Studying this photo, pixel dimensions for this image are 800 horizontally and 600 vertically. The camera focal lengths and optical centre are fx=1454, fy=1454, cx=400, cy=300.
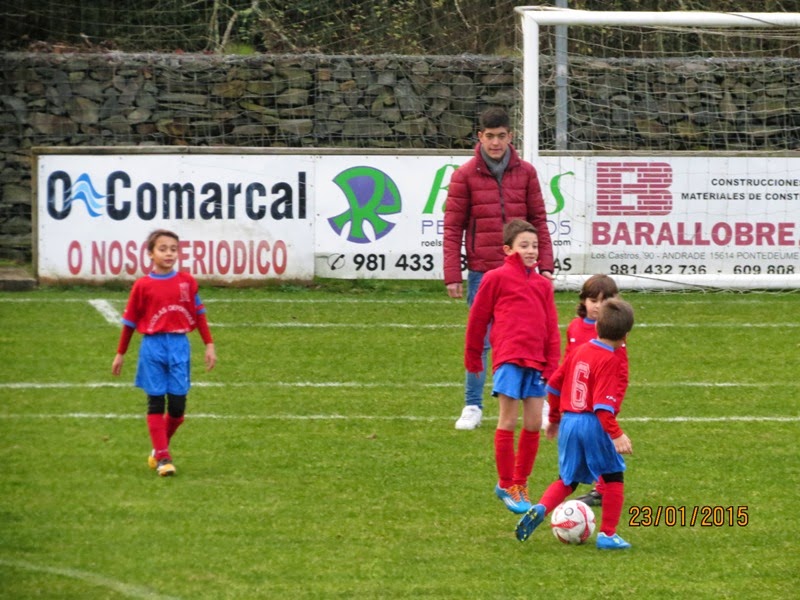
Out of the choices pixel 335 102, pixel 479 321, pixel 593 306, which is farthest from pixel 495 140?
pixel 335 102

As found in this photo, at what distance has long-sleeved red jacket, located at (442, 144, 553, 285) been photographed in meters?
9.37

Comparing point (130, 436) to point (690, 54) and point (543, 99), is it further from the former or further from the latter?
point (690, 54)

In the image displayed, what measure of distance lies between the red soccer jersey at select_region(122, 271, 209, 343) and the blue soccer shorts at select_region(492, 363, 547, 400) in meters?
1.79

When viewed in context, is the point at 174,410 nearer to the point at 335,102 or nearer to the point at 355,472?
the point at 355,472

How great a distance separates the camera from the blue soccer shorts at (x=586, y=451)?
6594 millimetres

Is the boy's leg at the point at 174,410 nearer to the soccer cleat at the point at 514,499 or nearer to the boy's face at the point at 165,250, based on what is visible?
the boy's face at the point at 165,250

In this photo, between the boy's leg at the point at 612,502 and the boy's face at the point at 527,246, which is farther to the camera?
the boy's face at the point at 527,246

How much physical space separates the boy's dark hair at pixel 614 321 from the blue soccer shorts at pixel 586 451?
1.24 ft

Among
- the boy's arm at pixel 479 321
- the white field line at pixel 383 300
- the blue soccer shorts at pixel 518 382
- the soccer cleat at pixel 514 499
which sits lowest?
the soccer cleat at pixel 514 499

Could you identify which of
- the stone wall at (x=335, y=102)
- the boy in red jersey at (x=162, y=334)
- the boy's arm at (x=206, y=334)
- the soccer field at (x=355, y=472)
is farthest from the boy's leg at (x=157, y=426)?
the stone wall at (x=335, y=102)

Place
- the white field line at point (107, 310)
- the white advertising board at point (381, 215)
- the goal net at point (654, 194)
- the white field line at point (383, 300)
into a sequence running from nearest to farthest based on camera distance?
the white field line at point (107, 310)
the white field line at point (383, 300)
the goal net at point (654, 194)
the white advertising board at point (381, 215)

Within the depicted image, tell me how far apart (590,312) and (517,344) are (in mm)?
413

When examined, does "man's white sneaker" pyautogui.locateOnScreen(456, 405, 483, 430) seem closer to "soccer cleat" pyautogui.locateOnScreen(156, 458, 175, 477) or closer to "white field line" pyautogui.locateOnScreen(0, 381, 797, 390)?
"white field line" pyautogui.locateOnScreen(0, 381, 797, 390)
